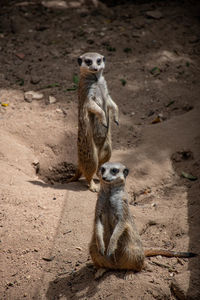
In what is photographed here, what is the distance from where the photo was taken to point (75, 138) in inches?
198

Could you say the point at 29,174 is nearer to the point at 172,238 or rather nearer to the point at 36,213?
the point at 36,213

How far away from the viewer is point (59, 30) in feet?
22.5

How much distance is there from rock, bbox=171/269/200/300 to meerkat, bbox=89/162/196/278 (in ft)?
0.94

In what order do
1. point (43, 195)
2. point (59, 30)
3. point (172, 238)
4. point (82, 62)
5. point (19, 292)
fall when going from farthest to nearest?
point (59, 30)
point (82, 62)
point (43, 195)
point (172, 238)
point (19, 292)

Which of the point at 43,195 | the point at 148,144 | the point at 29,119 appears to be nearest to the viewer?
the point at 43,195

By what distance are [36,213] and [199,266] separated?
1493 millimetres

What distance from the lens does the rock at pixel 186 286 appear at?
8.82 feet

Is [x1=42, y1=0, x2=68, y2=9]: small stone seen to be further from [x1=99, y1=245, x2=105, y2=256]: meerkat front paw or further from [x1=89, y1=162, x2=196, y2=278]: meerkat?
[x1=99, y1=245, x2=105, y2=256]: meerkat front paw

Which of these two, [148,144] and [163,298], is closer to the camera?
[163,298]

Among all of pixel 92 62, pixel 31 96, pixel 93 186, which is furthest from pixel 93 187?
pixel 31 96

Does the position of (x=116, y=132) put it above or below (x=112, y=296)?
below

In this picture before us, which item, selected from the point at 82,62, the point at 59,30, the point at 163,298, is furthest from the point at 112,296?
the point at 59,30

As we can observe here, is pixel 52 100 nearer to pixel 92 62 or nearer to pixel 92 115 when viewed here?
pixel 92 115

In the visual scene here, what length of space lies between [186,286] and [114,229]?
659mm
